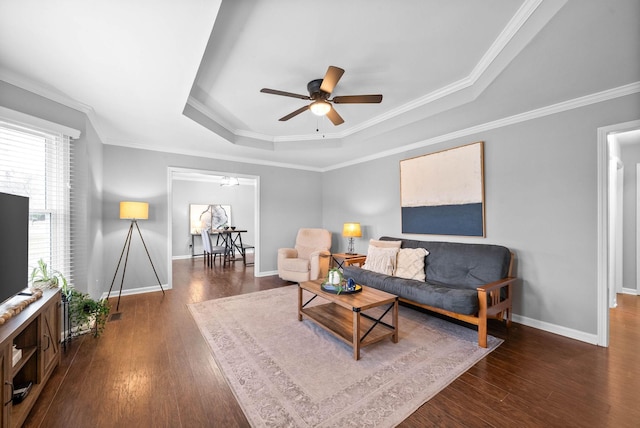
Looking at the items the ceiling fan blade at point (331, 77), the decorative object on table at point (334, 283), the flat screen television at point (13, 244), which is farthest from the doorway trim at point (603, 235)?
the flat screen television at point (13, 244)

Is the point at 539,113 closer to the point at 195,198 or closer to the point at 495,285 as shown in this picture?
the point at 495,285

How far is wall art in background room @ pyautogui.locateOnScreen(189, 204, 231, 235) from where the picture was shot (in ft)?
26.8

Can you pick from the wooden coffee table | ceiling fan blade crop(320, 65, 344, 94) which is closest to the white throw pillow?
the wooden coffee table

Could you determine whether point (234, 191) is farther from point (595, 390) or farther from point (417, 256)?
point (595, 390)

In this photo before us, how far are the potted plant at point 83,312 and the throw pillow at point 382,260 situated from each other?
3.22 metres

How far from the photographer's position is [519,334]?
9.34ft

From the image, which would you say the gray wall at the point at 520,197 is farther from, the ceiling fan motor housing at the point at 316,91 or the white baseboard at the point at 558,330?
the ceiling fan motor housing at the point at 316,91

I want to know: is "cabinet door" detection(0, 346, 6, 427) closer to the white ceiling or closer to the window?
the window

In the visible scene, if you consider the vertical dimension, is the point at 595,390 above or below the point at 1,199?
below

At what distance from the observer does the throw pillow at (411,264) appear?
3596 millimetres

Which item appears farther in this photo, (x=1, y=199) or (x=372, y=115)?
(x=372, y=115)

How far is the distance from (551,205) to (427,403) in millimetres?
2521

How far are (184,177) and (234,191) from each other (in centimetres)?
156

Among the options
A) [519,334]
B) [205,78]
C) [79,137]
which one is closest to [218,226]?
[79,137]
